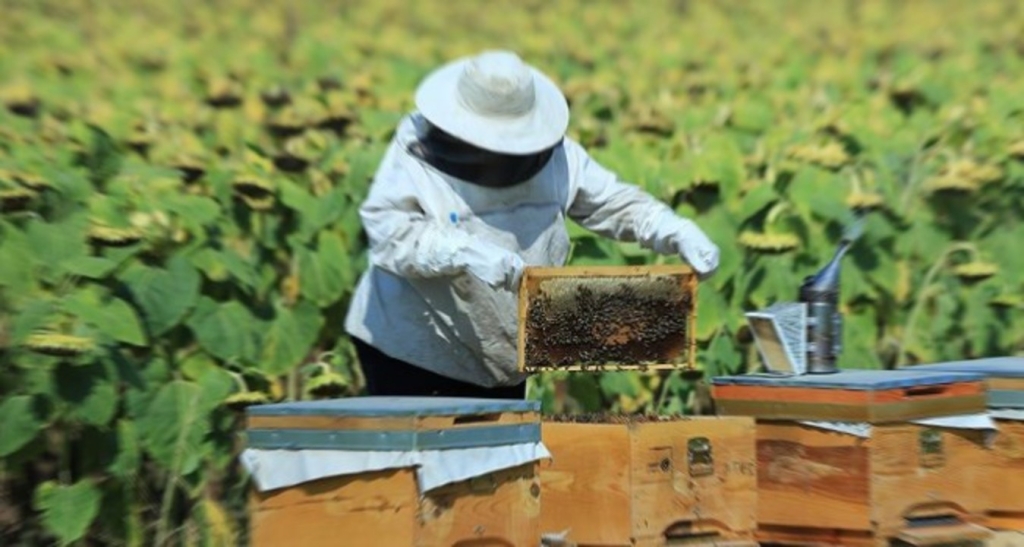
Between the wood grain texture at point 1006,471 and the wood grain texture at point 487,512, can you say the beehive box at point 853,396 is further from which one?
the wood grain texture at point 487,512

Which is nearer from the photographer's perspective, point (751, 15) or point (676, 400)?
point (676, 400)

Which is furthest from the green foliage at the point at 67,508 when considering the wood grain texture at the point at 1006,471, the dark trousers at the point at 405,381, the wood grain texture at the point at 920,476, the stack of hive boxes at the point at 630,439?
the wood grain texture at the point at 1006,471

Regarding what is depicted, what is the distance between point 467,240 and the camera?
4.80 m

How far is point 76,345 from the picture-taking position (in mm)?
5227

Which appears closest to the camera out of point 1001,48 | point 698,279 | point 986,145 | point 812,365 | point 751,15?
point 698,279

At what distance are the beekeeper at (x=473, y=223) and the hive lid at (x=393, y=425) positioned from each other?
1.33 ft

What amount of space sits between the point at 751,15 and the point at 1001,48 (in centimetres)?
486

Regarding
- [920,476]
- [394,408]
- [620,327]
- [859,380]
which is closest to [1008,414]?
[920,476]

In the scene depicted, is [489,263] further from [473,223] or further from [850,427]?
[850,427]

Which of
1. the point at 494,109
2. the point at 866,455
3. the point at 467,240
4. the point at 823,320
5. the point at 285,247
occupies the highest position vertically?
the point at 494,109

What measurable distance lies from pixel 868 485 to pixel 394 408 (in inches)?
54.9

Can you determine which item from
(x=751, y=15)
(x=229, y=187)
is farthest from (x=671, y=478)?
(x=751, y=15)

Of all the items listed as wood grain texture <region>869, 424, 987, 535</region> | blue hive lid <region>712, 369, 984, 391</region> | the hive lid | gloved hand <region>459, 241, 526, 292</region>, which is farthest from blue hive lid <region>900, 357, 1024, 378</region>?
the hive lid

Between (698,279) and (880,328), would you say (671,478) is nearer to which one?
(698,279)
